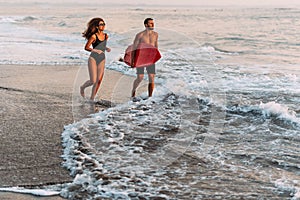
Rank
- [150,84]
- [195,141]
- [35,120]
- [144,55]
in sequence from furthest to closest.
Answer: [150,84] < [144,55] < [35,120] < [195,141]

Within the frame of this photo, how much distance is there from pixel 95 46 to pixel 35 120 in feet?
6.66

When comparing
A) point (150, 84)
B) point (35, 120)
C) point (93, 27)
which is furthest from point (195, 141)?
point (93, 27)

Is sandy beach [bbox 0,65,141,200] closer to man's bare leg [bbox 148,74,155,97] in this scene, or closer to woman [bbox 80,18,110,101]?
woman [bbox 80,18,110,101]

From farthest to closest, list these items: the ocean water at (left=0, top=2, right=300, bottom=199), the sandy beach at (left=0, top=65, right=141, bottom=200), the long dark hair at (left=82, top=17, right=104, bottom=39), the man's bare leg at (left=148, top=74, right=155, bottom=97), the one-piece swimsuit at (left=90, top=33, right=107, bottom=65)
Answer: the man's bare leg at (left=148, top=74, right=155, bottom=97), the one-piece swimsuit at (left=90, top=33, right=107, bottom=65), the long dark hair at (left=82, top=17, right=104, bottom=39), the sandy beach at (left=0, top=65, right=141, bottom=200), the ocean water at (left=0, top=2, right=300, bottom=199)

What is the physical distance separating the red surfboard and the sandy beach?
1101 millimetres

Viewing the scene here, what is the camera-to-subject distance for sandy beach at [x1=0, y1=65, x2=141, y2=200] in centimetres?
479

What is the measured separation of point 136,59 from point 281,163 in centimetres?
415

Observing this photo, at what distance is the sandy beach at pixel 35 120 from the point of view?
4785 millimetres

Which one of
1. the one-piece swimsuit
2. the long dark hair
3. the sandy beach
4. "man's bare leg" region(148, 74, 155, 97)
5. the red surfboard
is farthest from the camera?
"man's bare leg" region(148, 74, 155, 97)

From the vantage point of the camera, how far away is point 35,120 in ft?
23.4

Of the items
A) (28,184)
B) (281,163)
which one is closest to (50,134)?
(28,184)

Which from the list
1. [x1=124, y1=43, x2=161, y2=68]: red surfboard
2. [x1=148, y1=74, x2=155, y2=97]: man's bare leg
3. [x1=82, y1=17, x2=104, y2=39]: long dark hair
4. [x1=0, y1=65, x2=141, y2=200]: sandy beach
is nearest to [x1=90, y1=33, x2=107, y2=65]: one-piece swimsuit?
[x1=82, y1=17, x2=104, y2=39]: long dark hair

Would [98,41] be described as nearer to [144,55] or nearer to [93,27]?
[93,27]

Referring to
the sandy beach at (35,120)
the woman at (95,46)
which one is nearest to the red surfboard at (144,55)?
the woman at (95,46)
